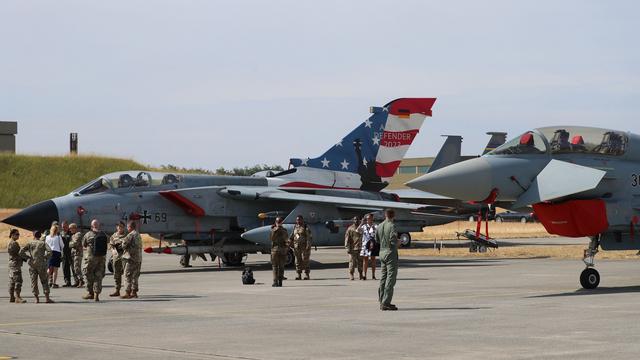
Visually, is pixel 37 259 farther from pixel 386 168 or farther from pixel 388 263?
pixel 386 168

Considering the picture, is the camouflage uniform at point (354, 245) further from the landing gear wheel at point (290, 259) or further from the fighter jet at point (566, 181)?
the fighter jet at point (566, 181)

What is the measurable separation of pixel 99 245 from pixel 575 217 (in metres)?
8.68

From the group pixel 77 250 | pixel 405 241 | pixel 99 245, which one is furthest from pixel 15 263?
pixel 405 241

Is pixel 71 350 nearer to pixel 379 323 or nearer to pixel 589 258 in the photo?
pixel 379 323

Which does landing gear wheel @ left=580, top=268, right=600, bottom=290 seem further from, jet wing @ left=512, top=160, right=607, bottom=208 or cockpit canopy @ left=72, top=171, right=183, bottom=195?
cockpit canopy @ left=72, top=171, right=183, bottom=195

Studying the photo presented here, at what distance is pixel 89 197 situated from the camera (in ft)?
87.7

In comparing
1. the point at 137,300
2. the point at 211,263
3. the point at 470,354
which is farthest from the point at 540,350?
the point at 211,263

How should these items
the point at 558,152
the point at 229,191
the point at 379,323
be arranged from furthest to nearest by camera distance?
the point at 229,191, the point at 558,152, the point at 379,323

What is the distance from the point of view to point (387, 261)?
15383 millimetres

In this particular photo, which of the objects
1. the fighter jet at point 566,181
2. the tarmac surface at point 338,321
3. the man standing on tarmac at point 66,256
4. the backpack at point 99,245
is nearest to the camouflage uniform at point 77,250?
the tarmac surface at point 338,321

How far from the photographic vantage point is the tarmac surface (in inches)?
425

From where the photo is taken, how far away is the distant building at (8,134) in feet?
290

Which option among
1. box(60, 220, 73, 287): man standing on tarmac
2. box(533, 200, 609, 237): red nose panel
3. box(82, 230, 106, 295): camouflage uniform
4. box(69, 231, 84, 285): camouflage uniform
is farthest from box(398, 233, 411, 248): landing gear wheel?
box(82, 230, 106, 295): camouflage uniform

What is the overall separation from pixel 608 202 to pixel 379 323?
6299mm
